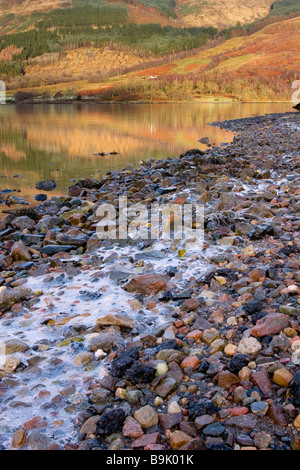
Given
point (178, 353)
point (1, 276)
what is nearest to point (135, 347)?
point (178, 353)

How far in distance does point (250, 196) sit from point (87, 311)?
4696 millimetres

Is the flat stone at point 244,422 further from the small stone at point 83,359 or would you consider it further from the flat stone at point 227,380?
the small stone at point 83,359

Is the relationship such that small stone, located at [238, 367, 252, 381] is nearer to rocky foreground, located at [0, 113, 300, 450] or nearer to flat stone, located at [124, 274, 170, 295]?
rocky foreground, located at [0, 113, 300, 450]

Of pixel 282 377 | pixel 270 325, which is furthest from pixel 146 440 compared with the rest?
pixel 270 325

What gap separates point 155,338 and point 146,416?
0.93m

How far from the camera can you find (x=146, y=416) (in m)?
2.33

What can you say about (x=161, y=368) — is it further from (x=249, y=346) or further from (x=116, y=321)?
(x=116, y=321)

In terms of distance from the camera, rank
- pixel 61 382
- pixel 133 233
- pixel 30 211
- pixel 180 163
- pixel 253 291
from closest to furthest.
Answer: pixel 61 382, pixel 253 291, pixel 133 233, pixel 30 211, pixel 180 163

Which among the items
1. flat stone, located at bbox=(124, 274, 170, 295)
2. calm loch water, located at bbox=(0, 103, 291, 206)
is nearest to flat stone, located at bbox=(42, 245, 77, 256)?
flat stone, located at bbox=(124, 274, 170, 295)

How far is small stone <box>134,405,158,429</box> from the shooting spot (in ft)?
7.55

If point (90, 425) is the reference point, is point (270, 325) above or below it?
above
